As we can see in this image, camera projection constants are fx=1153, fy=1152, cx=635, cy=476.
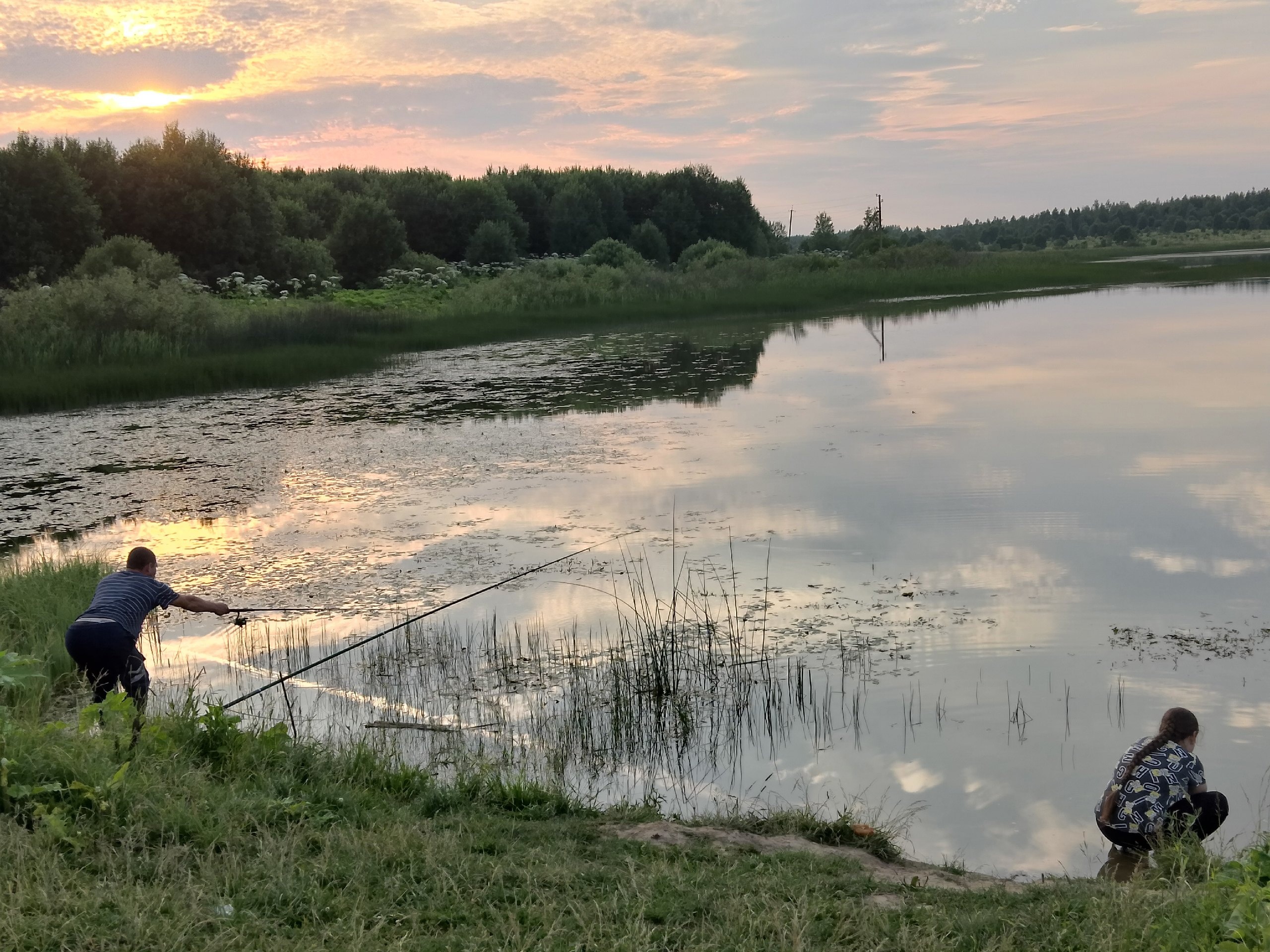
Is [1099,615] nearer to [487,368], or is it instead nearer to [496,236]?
[487,368]

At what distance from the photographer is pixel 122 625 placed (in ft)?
22.0

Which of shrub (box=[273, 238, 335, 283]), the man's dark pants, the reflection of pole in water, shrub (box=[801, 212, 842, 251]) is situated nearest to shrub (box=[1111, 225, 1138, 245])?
shrub (box=[801, 212, 842, 251])

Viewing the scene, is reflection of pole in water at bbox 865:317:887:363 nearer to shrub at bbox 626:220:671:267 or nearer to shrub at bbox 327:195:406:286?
shrub at bbox 327:195:406:286

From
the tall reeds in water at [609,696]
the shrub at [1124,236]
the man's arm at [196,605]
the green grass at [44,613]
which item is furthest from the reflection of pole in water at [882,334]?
the shrub at [1124,236]

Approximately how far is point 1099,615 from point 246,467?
39.4ft

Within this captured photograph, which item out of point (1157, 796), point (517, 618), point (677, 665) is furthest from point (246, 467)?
point (1157, 796)

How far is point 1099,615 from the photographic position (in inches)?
359

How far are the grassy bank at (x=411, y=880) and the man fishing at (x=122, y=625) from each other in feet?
2.51

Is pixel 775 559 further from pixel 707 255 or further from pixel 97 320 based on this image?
pixel 707 255

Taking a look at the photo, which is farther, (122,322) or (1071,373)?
(122,322)

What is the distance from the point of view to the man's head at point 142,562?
6.97 metres

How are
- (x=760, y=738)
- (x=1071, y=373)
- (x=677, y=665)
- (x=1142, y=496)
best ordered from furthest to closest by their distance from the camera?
(x=1071, y=373), (x=1142, y=496), (x=677, y=665), (x=760, y=738)

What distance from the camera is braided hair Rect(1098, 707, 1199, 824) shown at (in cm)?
570

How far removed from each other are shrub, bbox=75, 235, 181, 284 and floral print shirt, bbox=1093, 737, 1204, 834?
32.9 meters
